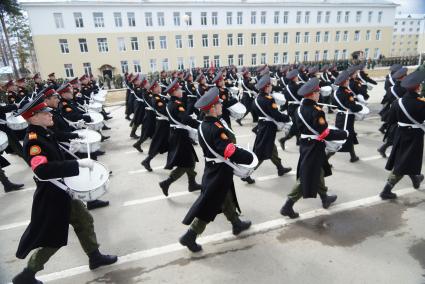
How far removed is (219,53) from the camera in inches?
1524

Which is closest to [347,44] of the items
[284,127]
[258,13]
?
[258,13]

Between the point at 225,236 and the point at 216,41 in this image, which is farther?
the point at 216,41

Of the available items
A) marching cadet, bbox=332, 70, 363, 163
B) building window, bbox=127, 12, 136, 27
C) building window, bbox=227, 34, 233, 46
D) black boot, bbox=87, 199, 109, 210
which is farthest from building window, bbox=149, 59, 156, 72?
black boot, bbox=87, 199, 109, 210

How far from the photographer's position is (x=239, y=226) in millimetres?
4020

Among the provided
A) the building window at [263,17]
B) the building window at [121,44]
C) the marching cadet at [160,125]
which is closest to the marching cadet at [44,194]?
the marching cadet at [160,125]

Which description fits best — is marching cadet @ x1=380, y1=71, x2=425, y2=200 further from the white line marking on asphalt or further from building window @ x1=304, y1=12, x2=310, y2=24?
building window @ x1=304, y1=12, x2=310, y2=24

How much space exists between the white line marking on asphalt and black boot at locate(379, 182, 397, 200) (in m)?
0.09

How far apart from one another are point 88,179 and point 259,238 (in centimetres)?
224

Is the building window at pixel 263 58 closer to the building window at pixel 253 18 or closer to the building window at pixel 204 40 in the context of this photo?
the building window at pixel 253 18

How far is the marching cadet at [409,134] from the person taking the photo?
4.25 meters

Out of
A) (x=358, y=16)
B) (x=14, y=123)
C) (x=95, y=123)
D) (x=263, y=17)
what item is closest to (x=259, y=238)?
(x=95, y=123)

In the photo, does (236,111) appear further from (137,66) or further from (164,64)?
(164,64)

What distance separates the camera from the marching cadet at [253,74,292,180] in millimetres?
5449

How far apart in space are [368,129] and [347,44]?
41.8m
